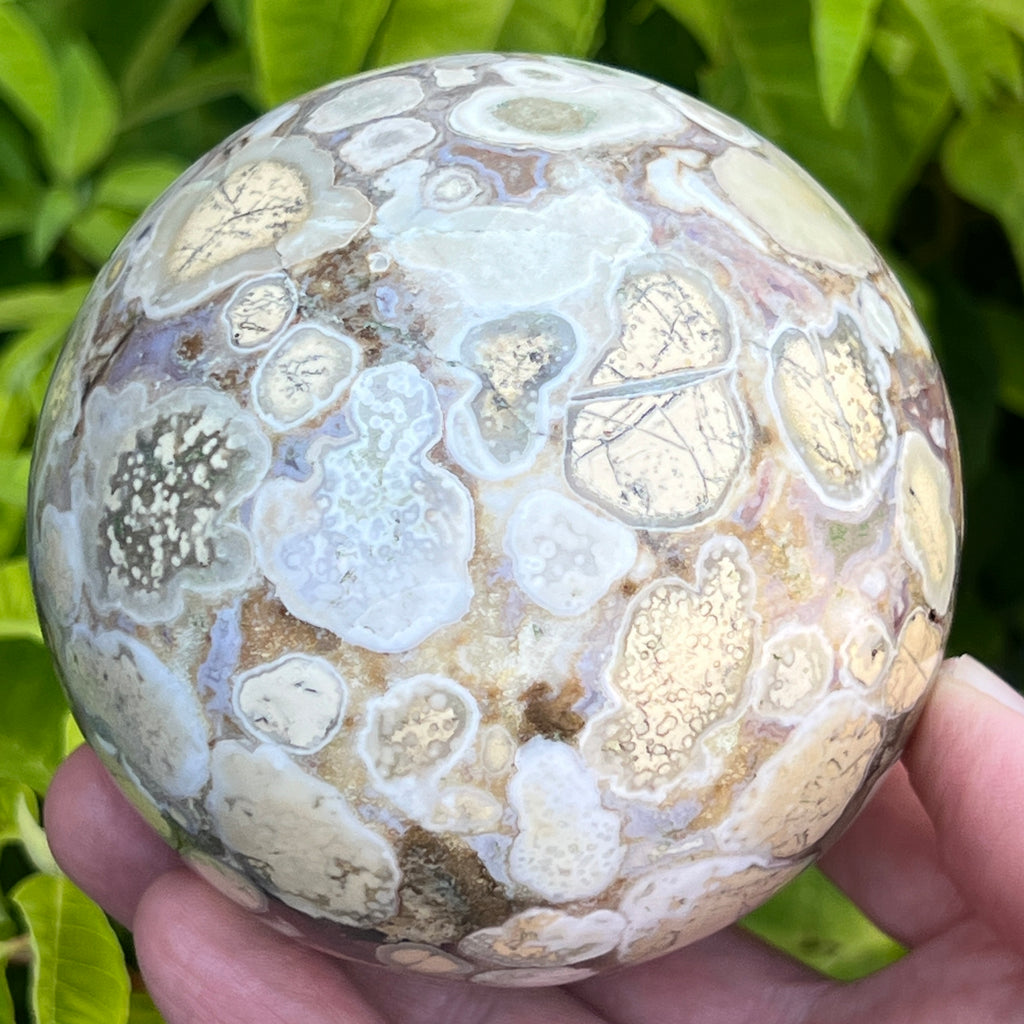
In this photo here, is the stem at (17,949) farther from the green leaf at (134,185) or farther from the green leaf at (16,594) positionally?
the green leaf at (134,185)

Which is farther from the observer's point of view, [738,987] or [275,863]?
[738,987]

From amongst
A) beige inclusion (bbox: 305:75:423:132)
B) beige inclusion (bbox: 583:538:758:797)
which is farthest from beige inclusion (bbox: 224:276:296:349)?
beige inclusion (bbox: 583:538:758:797)

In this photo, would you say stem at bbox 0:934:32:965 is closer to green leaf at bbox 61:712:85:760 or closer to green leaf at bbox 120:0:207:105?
green leaf at bbox 61:712:85:760

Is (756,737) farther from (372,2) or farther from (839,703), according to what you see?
(372,2)

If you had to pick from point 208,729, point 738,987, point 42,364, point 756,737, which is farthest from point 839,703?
point 42,364

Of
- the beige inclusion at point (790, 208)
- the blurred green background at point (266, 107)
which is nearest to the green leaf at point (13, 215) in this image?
the blurred green background at point (266, 107)

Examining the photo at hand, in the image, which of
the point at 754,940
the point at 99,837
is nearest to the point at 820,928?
the point at 754,940
